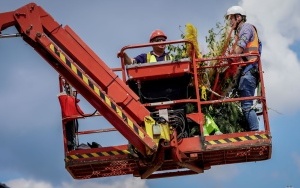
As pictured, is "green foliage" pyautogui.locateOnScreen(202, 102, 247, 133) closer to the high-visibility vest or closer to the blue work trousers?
the blue work trousers

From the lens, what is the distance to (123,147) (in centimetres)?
1241

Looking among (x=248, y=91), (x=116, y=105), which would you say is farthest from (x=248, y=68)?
(x=116, y=105)

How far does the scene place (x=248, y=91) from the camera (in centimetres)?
1289

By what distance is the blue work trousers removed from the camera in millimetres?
12727

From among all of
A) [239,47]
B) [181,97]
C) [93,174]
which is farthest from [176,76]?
[93,174]

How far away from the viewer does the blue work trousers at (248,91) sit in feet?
41.8

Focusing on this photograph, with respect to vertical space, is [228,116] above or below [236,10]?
below

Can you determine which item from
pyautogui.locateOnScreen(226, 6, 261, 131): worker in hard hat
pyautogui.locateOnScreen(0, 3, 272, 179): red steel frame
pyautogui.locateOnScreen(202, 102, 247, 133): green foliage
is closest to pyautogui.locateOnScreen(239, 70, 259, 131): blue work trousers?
pyautogui.locateOnScreen(226, 6, 261, 131): worker in hard hat

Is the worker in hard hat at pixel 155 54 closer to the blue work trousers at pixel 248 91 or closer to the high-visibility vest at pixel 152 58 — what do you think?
the high-visibility vest at pixel 152 58

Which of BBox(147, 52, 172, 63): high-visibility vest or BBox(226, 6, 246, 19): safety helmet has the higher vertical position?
BBox(226, 6, 246, 19): safety helmet

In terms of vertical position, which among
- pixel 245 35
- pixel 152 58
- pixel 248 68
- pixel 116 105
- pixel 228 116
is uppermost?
pixel 245 35

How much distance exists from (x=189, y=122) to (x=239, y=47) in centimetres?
→ 164

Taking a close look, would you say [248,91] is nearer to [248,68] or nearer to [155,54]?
[248,68]

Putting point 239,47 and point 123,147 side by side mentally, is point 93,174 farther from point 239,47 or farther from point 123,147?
point 239,47
